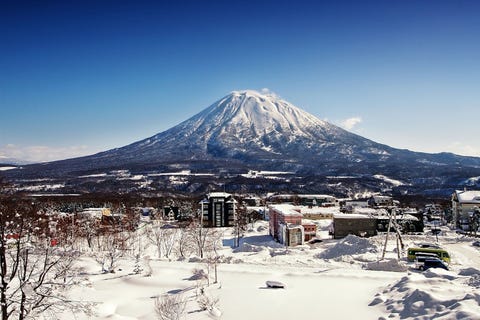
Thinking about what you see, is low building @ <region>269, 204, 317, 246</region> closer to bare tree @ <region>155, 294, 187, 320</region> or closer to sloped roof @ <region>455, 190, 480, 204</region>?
bare tree @ <region>155, 294, 187, 320</region>

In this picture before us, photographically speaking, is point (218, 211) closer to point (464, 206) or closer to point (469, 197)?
point (464, 206)

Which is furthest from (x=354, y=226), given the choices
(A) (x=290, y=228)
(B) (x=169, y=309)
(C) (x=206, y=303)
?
(B) (x=169, y=309)

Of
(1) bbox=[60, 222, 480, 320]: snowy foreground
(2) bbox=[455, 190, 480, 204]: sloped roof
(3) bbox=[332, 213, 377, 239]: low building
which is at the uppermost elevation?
(2) bbox=[455, 190, 480, 204]: sloped roof

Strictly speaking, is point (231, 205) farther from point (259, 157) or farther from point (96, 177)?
point (259, 157)

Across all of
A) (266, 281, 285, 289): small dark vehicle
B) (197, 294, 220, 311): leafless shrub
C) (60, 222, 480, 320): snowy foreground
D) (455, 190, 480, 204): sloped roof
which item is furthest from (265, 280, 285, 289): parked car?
(455, 190, 480, 204): sloped roof

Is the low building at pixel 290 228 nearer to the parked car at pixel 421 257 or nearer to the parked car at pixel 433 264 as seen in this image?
the parked car at pixel 421 257

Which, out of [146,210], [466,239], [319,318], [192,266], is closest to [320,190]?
[146,210]
